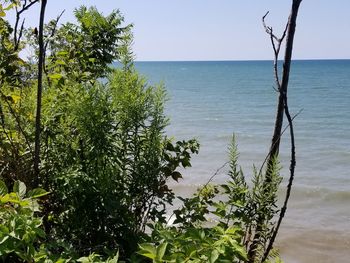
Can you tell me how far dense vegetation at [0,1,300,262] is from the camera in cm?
204

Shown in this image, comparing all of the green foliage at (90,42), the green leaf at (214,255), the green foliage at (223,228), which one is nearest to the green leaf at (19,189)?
the green foliage at (223,228)

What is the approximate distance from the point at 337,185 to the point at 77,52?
10696 mm

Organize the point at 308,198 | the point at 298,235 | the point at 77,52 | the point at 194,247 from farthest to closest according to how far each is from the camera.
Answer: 1. the point at 308,198
2. the point at 298,235
3. the point at 77,52
4. the point at 194,247

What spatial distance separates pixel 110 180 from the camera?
224 cm

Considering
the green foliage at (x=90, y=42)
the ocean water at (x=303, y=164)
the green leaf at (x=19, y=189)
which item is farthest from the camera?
the ocean water at (x=303, y=164)

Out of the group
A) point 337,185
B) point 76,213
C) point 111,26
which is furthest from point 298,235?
point 76,213

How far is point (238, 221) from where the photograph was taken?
7.66ft

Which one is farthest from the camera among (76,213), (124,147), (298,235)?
(298,235)

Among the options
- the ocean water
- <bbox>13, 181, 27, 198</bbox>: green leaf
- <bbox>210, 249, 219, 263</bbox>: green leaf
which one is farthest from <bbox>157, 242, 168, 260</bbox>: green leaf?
the ocean water

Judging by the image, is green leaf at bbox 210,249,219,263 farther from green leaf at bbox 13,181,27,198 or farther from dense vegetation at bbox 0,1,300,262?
green leaf at bbox 13,181,27,198

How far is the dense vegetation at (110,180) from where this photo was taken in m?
2.04

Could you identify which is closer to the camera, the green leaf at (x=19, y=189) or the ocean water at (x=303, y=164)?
the green leaf at (x=19, y=189)

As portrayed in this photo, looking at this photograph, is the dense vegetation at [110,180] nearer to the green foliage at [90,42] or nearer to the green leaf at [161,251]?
the green leaf at [161,251]

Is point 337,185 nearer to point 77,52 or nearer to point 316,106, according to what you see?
point 77,52
